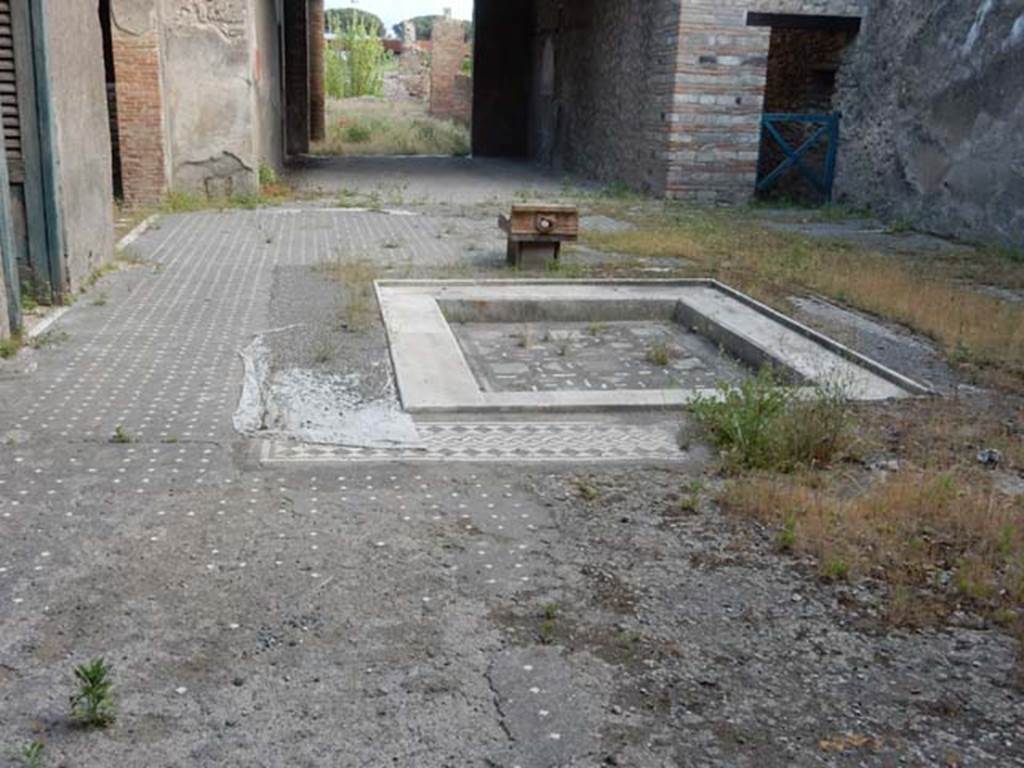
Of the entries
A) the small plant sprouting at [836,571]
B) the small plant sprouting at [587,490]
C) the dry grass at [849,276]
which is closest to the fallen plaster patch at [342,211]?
the dry grass at [849,276]

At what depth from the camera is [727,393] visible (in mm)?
4699

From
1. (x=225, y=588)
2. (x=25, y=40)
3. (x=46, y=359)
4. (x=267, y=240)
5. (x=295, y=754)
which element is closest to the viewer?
(x=295, y=754)

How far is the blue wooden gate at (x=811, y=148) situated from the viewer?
13891 mm

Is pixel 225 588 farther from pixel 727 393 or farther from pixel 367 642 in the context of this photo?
pixel 727 393

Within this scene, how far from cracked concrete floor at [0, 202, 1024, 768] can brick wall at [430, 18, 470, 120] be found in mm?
25516

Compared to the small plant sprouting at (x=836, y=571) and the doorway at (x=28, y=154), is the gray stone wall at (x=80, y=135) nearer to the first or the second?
the doorway at (x=28, y=154)

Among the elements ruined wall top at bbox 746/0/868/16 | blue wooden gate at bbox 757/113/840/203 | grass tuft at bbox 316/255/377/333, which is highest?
ruined wall top at bbox 746/0/868/16

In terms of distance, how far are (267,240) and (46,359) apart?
446cm

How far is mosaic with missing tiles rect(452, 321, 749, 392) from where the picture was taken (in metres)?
5.76

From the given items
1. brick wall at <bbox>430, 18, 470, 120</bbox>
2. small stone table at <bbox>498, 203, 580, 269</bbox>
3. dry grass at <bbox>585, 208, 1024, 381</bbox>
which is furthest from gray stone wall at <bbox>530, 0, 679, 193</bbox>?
brick wall at <bbox>430, 18, 470, 120</bbox>

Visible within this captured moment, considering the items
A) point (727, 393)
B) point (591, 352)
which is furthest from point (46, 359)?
point (727, 393)

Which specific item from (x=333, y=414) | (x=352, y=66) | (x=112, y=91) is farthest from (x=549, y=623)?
(x=352, y=66)

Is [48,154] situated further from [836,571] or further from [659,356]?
[836,571]

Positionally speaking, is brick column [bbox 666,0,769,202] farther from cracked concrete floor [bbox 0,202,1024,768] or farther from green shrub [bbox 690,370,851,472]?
cracked concrete floor [bbox 0,202,1024,768]
